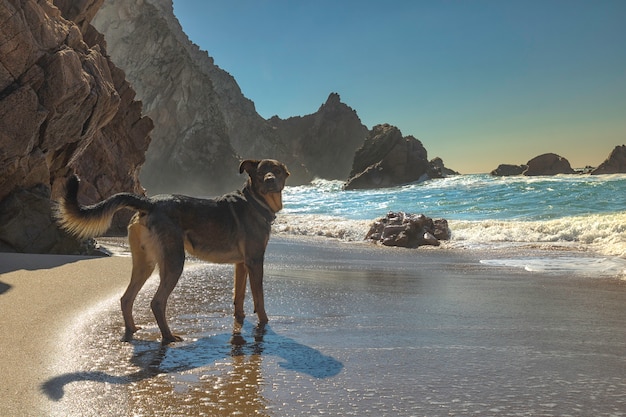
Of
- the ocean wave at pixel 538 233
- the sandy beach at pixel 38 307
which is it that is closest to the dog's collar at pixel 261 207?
the sandy beach at pixel 38 307

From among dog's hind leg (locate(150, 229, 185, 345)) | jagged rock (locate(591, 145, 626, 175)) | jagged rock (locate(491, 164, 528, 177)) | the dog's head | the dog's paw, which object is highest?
jagged rock (locate(491, 164, 528, 177))

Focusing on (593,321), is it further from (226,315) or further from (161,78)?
(161,78)

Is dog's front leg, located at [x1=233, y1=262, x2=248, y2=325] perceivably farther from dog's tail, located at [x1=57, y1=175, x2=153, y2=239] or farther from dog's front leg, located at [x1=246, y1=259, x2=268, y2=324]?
dog's tail, located at [x1=57, y1=175, x2=153, y2=239]

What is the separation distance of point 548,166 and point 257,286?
288 ft

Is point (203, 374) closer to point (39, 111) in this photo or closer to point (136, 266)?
point (136, 266)

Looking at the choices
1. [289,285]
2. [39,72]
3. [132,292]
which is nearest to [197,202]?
[132,292]

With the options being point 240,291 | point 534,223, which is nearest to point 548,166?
point 534,223

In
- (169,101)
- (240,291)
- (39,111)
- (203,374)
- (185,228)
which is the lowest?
Answer: (203,374)


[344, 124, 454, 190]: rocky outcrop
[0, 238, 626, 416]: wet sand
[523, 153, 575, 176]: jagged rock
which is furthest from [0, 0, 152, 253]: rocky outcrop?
[523, 153, 575, 176]: jagged rock

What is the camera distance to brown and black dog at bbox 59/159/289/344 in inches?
169

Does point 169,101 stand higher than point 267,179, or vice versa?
point 169,101

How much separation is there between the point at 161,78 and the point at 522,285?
8322cm

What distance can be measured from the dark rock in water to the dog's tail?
34.3ft

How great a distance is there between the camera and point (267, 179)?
5051mm
